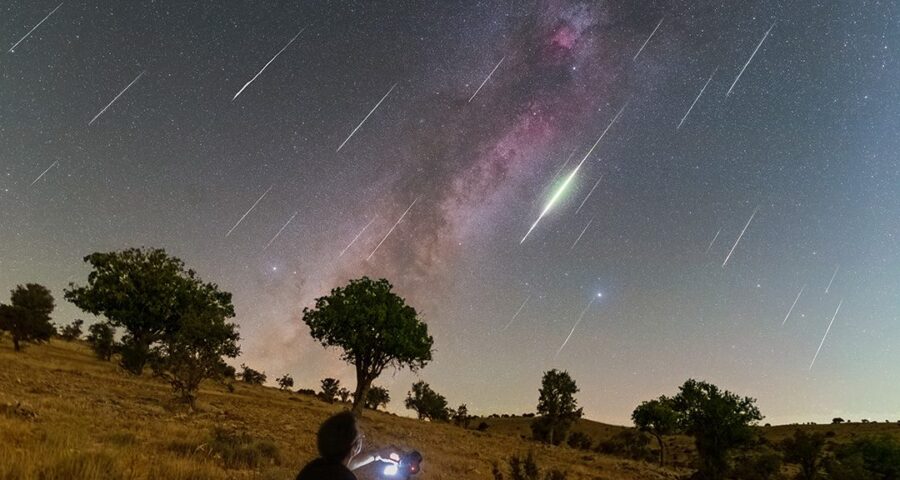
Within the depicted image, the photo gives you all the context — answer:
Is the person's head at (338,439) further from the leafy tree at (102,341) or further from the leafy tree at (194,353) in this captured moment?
the leafy tree at (102,341)

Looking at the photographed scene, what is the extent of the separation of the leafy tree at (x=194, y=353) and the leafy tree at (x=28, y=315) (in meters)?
27.4

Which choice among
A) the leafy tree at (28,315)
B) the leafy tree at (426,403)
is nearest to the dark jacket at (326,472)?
the leafy tree at (28,315)

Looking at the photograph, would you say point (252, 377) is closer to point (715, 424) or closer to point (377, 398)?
point (377, 398)

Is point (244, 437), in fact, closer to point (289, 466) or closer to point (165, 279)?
point (289, 466)

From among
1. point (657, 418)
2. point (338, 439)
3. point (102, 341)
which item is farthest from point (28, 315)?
point (657, 418)

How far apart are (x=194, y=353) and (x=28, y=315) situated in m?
35.2

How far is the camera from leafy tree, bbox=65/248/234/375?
120ft

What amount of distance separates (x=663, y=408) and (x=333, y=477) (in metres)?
64.7

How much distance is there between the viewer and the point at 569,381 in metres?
68.6

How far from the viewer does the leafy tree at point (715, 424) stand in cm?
3916

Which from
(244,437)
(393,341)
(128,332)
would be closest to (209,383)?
(128,332)

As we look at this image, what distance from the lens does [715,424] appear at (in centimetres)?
4047

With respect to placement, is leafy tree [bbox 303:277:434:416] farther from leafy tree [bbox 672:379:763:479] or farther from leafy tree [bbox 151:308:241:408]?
leafy tree [bbox 672:379:763:479]

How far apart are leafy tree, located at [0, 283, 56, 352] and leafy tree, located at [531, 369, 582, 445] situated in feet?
198
